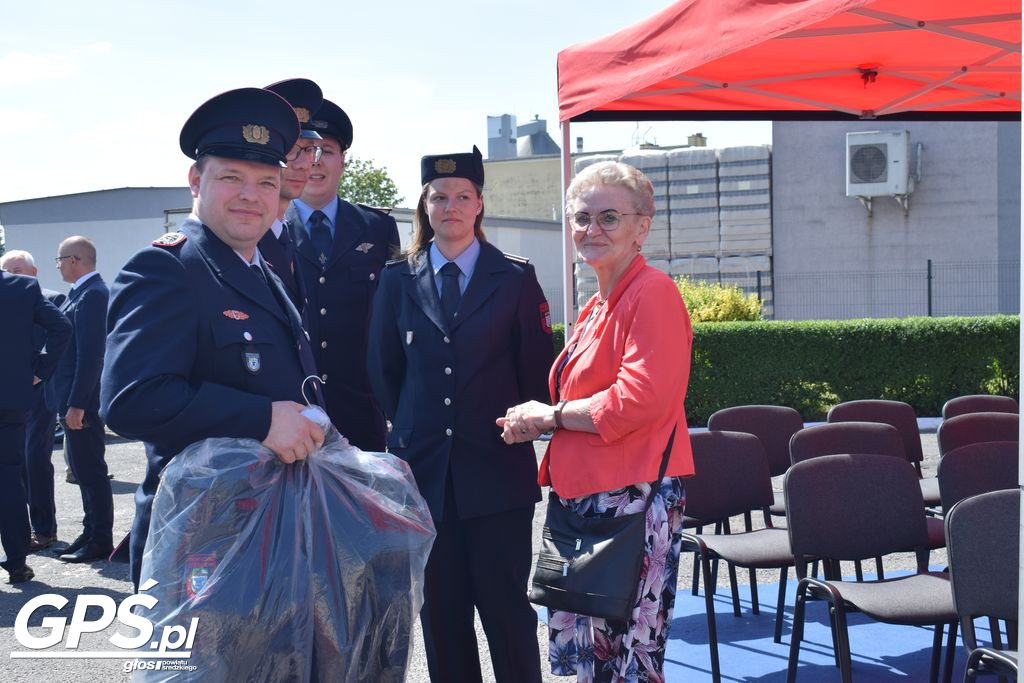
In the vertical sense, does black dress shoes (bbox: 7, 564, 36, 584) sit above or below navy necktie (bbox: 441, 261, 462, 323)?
below

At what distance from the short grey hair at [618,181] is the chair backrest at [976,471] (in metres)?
1.95

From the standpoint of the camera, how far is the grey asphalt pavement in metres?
4.31

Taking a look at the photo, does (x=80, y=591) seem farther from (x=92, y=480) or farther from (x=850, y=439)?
(x=850, y=439)

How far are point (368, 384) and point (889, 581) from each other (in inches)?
82.9

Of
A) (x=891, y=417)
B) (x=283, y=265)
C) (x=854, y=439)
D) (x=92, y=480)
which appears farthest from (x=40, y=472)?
(x=891, y=417)

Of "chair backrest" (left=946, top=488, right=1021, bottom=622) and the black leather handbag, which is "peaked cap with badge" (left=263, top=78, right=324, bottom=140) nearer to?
the black leather handbag

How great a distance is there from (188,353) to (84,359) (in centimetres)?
458

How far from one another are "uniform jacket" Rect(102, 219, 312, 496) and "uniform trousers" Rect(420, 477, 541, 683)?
1.07 meters

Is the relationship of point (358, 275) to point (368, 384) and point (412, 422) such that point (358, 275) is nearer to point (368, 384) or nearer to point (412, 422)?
point (368, 384)

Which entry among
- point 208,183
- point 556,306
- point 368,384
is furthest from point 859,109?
point 556,306

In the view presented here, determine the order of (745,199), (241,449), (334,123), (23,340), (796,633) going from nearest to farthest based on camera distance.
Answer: (241,449), (334,123), (796,633), (23,340), (745,199)

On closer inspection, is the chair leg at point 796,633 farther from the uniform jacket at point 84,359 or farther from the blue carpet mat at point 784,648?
the uniform jacket at point 84,359

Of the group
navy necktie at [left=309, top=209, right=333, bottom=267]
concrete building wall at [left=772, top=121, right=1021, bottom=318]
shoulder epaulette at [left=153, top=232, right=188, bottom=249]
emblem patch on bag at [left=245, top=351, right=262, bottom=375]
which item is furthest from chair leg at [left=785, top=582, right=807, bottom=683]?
concrete building wall at [left=772, top=121, right=1021, bottom=318]

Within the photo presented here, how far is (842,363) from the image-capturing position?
1218 centimetres
